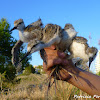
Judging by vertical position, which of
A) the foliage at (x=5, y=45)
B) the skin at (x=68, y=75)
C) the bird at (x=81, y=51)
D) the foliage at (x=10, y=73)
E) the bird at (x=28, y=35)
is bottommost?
the skin at (x=68, y=75)

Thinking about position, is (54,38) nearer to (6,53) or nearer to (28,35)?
(28,35)

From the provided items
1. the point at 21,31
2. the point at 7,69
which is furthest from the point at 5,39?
the point at 21,31

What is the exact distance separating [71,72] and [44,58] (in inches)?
12.9

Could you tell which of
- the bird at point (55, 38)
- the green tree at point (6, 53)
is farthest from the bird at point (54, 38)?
the green tree at point (6, 53)

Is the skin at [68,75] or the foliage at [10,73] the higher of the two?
the foliage at [10,73]

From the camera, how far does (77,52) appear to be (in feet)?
5.45

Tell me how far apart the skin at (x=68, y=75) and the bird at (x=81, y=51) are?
18 centimetres

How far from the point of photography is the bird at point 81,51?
Result: 1626mm

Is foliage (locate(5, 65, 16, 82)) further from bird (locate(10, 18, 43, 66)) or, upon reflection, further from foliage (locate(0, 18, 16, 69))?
bird (locate(10, 18, 43, 66))

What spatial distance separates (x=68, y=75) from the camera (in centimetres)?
152

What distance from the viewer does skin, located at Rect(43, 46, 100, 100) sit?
1419 millimetres

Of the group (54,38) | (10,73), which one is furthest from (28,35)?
(10,73)

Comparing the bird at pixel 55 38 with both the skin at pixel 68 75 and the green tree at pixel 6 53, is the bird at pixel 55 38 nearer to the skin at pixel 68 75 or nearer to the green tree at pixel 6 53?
the skin at pixel 68 75

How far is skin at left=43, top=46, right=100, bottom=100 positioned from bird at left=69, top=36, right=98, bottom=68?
18cm
